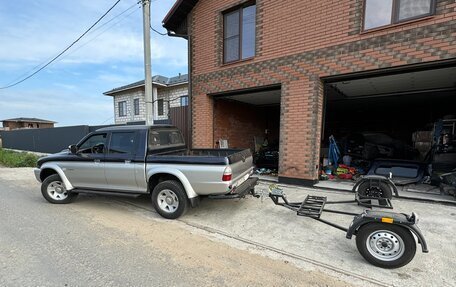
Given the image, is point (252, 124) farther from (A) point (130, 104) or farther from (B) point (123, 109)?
(B) point (123, 109)

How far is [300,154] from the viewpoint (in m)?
6.31

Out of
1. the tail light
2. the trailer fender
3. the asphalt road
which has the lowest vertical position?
the asphalt road

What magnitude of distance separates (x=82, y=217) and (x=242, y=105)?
24.7ft

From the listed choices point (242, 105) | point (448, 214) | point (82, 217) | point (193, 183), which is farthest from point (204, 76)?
point (448, 214)

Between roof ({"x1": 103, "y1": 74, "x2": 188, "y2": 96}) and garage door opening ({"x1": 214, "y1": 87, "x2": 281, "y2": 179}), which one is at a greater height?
roof ({"x1": 103, "y1": 74, "x2": 188, "y2": 96})

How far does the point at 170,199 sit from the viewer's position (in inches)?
173

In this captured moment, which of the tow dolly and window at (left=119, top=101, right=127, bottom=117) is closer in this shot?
the tow dolly

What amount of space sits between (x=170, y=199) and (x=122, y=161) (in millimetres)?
1284

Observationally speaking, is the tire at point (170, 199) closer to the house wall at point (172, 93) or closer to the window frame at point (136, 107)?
the house wall at point (172, 93)

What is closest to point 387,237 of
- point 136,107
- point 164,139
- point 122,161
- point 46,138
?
point 164,139

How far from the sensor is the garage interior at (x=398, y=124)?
631 centimetres

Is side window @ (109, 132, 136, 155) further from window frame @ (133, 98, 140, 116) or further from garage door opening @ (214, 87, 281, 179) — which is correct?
window frame @ (133, 98, 140, 116)

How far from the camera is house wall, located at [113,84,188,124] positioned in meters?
19.7

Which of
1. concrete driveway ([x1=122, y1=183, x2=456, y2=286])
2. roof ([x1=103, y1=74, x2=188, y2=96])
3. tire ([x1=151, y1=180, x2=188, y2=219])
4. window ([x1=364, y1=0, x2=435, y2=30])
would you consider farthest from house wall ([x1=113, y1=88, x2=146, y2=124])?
window ([x1=364, y1=0, x2=435, y2=30])
